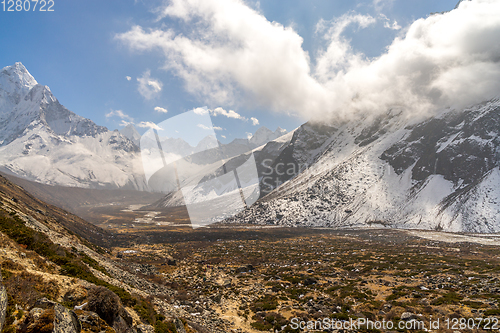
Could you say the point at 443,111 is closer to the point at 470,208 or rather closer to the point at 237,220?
the point at 470,208

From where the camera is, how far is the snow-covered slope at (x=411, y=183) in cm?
9388

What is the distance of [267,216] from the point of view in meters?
135

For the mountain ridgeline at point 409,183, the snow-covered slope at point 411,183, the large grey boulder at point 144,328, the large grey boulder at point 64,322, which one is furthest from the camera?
the mountain ridgeline at point 409,183

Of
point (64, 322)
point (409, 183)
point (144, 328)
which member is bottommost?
point (409, 183)

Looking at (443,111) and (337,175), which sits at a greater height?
(443,111)

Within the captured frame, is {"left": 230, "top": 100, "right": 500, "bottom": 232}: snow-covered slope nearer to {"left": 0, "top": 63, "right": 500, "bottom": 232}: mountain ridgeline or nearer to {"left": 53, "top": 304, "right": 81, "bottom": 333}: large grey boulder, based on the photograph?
{"left": 0, "top": 63, "right": 500, "bottom": 232}: mountain ridgeline

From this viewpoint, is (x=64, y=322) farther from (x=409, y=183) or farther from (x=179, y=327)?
(x=409, y=183)

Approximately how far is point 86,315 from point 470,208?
130m

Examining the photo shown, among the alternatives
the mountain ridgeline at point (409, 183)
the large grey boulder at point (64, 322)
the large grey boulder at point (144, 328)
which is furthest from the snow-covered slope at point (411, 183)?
the large grey boulder at point (64, 322)

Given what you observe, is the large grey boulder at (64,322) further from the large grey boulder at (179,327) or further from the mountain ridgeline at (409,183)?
the mountain ridgeline at (409,183)

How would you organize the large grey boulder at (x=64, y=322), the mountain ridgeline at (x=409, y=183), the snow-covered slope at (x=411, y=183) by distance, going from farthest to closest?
1. the mountain ridgeline at (x=409, y=183)
2. the snow-covered slope at (x=411, y=183)
3. the large grey boulder at (x=64, y=322)

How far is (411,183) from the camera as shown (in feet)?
394

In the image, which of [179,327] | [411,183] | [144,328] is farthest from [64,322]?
[411,183]

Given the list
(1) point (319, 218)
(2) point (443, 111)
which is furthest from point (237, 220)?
(2) point (443, 111)
